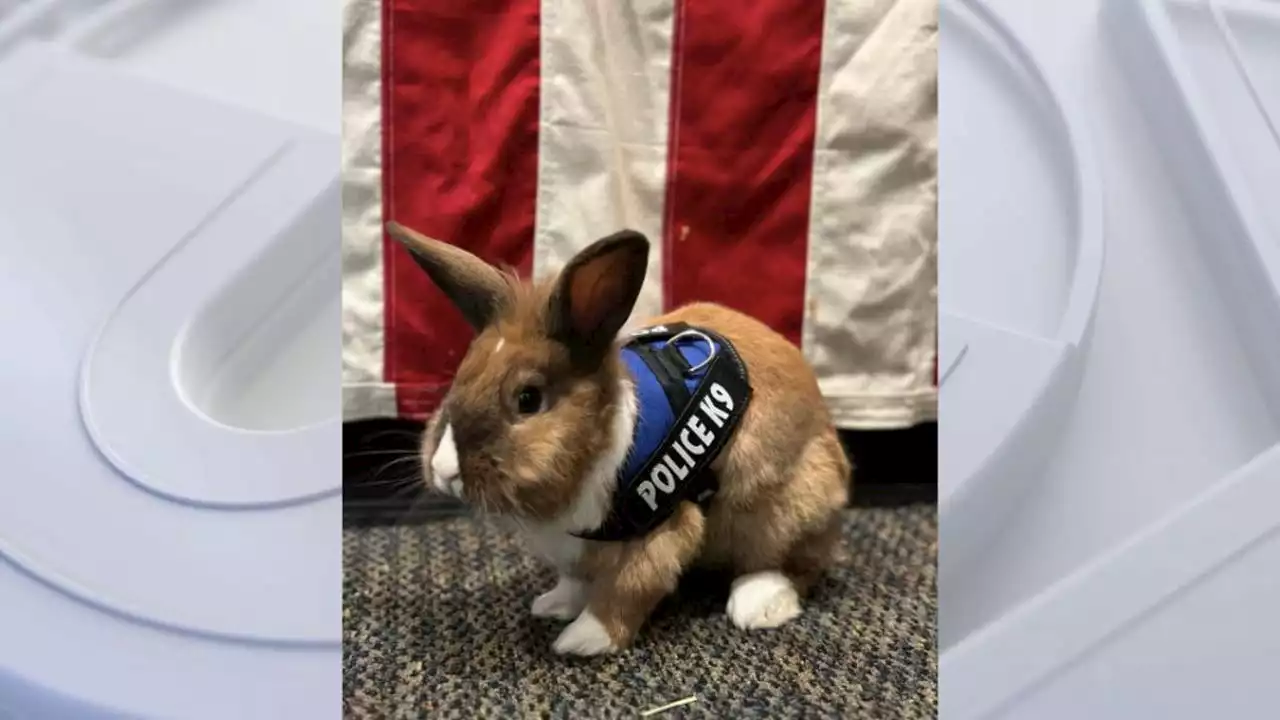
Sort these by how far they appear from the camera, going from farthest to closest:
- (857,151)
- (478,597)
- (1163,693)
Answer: (857,151) → (478,597) → (1163,693)

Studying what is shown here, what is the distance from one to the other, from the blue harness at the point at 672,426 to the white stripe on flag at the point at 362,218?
243 millimetres

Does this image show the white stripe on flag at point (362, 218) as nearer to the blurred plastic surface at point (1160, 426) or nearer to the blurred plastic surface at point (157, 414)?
the blurred plastic surface at point (157, 414)

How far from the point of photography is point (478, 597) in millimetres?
844

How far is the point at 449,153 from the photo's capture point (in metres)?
0.90

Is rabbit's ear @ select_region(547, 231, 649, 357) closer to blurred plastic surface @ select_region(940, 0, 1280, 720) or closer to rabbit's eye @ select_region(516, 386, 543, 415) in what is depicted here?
rabbit's eye @ select_region(516, 386, 543, 415)

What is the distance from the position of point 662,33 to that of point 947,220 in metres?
0.34

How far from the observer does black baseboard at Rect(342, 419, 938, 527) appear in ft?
2.80

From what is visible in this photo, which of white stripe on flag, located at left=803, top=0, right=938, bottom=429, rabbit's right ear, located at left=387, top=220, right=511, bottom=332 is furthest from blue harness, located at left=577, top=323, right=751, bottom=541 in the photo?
white stripe on flag, located at left=803, top=0, right=938, bottom=429

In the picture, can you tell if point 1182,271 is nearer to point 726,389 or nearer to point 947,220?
point 947,220

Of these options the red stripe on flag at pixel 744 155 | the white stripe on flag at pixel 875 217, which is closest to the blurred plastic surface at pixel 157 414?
the red stripe on flag at pixel 744 155

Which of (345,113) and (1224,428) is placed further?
(345,113)

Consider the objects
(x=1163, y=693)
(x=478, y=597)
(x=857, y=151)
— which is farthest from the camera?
(x=857, y=151)

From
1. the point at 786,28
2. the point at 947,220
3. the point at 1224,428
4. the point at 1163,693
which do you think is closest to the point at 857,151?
the point at 786,28

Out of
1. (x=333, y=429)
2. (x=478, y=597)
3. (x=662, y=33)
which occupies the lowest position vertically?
(x=478, y=597)
